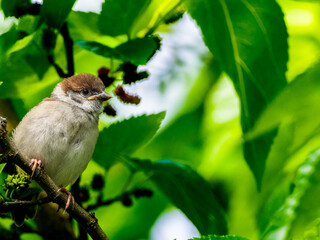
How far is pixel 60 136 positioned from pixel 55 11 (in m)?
0.80

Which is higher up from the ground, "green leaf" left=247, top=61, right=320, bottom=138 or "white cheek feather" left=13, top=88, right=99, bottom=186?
"green leaf" left=247, top=61, right=320, bottom=138

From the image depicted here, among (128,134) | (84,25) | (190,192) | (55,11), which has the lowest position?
(190,192)

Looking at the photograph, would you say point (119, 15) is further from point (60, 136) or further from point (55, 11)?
point (60, 136)

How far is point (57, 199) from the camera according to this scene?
5.63ft

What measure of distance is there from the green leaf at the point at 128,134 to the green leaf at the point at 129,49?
Result: 28 cm

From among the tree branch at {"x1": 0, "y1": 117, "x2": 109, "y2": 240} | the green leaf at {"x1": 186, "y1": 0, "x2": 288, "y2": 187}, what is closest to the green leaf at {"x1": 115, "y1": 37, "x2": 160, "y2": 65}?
the green leaf at {"x1": 186, "y1": 0, "x2": 288, "y2": 187}

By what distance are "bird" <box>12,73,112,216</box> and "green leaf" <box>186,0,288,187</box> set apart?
710 mm

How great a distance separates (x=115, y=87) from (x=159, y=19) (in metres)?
0.37

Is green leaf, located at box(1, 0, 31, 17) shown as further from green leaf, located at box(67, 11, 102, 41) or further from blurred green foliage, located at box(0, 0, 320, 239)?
green leaf, located at box(67, 11, 102, 41)

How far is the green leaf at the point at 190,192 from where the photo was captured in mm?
2027

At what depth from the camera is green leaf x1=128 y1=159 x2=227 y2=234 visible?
2027mm

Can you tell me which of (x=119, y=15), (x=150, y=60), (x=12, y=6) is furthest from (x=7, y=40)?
(x=150, y=60)

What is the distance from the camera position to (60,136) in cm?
256

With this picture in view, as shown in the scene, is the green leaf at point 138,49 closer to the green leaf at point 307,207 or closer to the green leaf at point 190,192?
the green leaf at point 190,192
